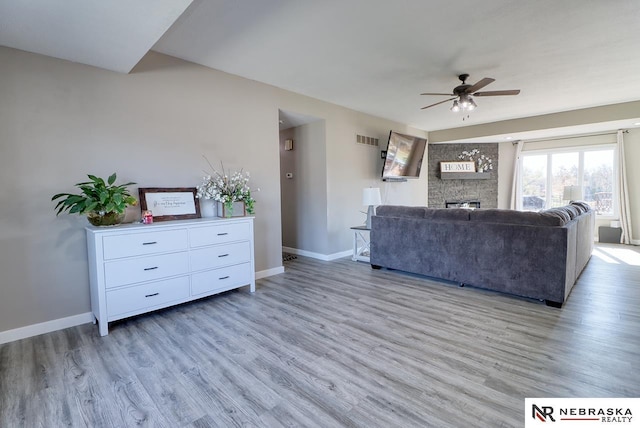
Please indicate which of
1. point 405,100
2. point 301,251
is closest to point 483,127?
point 405,100

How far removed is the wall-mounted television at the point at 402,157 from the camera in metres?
5.91

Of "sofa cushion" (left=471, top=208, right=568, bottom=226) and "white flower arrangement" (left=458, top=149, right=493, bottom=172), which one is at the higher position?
"white flower arrangement" (left=458, top=149, right=493, bottom=172)

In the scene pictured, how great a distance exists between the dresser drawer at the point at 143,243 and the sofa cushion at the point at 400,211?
263 cm

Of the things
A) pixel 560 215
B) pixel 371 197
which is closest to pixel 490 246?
pixel 560 215

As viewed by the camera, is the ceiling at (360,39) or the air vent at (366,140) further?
the air vent at (366,140)

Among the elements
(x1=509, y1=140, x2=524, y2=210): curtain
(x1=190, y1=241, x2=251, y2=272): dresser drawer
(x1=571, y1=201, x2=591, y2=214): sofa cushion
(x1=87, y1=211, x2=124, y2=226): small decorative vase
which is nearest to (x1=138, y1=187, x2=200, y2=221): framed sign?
(x1=87, y1=211, x2=124, y2=226): small decorative vase

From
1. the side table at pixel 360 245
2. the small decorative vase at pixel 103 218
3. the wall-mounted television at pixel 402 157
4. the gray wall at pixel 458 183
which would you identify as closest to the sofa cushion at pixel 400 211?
the side table at pixel 360 245

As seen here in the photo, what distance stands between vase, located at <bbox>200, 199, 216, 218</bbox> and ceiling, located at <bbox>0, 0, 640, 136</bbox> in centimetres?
152

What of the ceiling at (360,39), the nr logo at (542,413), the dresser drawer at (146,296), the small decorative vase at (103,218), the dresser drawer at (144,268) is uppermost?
the ceiling at (360,39)

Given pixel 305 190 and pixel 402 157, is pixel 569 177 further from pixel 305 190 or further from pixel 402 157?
pixel 305 190

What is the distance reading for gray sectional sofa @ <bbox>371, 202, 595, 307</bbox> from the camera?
302 cm

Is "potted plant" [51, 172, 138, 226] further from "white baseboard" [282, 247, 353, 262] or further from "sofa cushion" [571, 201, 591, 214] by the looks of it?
"sofa cushion" [571, 201, 591, 214]

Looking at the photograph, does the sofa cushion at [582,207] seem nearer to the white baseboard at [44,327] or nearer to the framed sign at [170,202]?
the framed sign at [170,202]

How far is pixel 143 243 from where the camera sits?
2.72 m
